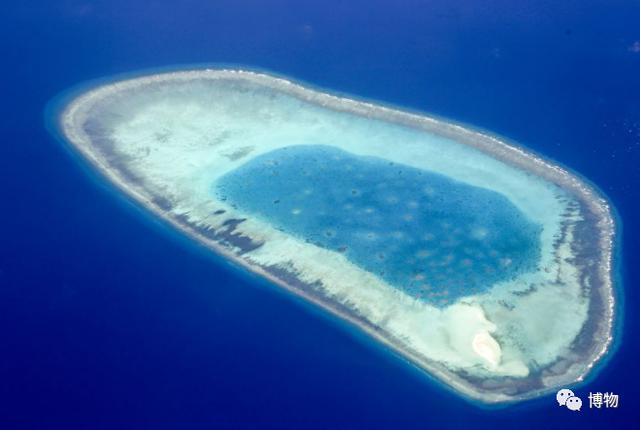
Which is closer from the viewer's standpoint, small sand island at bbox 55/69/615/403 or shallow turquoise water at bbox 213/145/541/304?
small sand island at bbox 55/69/615/403

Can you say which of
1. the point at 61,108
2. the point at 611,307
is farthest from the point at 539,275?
the point at 61,108

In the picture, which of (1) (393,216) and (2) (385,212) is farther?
(2) (385,212)

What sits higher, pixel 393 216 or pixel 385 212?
pixel 385 212

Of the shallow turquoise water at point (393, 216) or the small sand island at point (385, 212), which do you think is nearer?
the small sand island at point (385, 212)

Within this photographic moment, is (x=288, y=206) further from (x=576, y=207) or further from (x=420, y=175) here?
(x=576, y=207)
